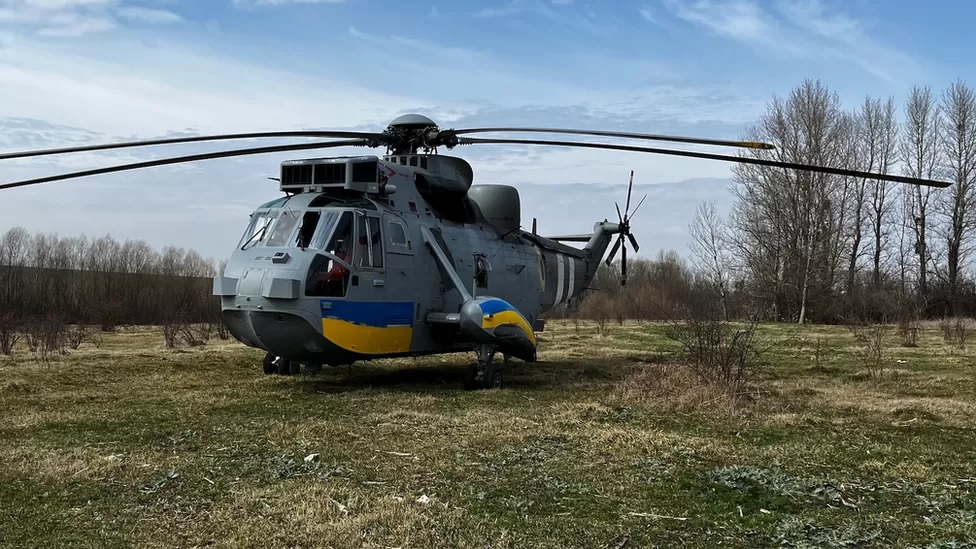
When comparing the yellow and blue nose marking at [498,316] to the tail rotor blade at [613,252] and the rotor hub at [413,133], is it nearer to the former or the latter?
the rotor hub at [413,133]

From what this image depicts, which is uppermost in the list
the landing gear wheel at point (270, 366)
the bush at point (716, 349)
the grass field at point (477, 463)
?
the bush at point (716, 349)

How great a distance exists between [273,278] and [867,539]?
6769mm

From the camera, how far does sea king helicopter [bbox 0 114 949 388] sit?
30.0 ft

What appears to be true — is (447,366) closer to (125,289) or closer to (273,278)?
(273,278)

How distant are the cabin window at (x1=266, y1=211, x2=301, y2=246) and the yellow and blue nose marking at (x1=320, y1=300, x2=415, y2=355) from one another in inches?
40.4

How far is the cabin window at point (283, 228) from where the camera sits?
963 centimetres

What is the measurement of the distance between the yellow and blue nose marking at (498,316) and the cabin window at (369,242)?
1546 millimetres

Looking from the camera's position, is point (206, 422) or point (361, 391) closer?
point (206, 422)

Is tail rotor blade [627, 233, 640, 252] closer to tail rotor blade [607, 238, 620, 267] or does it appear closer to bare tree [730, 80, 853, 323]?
tail rotor blade [607, 238, 620, 267]

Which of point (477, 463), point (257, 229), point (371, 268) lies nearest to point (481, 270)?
point (371, 268)

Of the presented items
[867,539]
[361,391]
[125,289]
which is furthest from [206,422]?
[125,289]

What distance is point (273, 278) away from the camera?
9047 mm

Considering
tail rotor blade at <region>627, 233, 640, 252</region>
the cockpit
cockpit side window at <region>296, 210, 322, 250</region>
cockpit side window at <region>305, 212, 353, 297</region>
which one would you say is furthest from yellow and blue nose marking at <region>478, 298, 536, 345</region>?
tail rotor blade at <region>627, 233, 640, 252</region>

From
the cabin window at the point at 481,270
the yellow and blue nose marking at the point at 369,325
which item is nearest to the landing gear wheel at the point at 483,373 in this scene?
the yellow and blue nose marking at the point at 369,325
